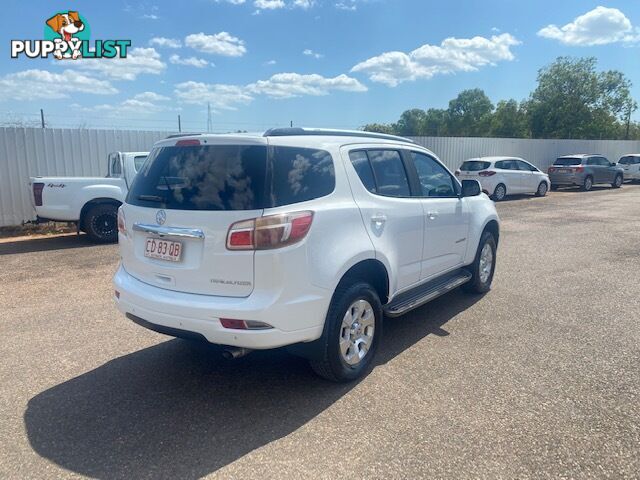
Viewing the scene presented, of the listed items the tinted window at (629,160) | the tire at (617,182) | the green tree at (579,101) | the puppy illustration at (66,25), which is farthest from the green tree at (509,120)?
the puppy illustration at (66,25)

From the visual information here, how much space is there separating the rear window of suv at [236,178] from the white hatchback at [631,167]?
96.9ft

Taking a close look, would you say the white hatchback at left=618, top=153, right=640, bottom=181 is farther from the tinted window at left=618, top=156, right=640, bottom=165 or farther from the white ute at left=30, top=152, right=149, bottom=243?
the white ute at left=30, top=152, right=149, bottom=243

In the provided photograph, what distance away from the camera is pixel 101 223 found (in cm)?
947

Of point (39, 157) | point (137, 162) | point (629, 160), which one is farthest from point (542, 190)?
point (39, 157)

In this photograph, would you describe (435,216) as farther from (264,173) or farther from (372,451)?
(372,451)

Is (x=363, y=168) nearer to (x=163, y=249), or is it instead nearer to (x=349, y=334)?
(x=349, y=334)

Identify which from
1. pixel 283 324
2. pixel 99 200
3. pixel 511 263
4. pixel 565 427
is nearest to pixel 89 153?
pixel 99 200

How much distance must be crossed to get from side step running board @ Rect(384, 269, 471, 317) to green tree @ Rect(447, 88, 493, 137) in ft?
233

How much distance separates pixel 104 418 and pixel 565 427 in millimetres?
3035

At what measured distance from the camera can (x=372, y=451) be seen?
2889 millimetres

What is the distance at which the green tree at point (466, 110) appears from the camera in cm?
7369

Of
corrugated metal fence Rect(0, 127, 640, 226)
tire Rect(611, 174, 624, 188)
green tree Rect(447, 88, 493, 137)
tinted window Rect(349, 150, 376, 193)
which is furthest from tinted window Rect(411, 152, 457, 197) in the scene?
green tree Rect(447, 88, 493, 137)

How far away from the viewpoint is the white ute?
9.06 meters

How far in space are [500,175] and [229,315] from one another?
17333mm
